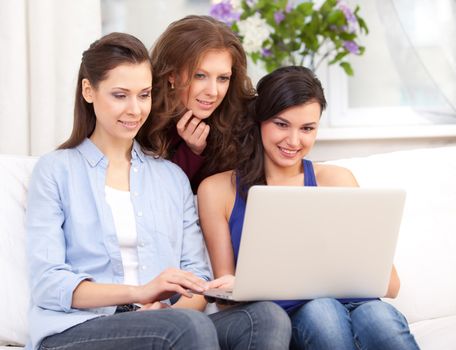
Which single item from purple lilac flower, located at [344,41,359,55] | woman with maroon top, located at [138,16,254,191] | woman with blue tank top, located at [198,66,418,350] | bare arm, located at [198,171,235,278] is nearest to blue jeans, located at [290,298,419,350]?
woman with blue tank top, located at [198,66,418,350]

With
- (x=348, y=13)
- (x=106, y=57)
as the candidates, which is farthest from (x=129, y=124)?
(x=348, y=13)

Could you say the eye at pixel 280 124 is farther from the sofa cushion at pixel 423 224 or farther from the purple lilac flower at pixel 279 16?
the purple lilac flower at pixel 279 16

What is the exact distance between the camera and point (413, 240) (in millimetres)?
2031

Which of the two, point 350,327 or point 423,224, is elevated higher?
point 423,224

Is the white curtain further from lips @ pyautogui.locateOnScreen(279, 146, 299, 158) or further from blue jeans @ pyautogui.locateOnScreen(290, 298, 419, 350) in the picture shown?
blue jeans @ pyautogui.locateOnScreen(290, 298, 419, 350)

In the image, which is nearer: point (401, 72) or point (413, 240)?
point (413, 240)

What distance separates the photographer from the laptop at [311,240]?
142 cm

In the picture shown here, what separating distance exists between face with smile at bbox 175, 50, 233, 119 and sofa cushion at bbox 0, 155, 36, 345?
0.43 m

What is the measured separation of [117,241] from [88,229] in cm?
7

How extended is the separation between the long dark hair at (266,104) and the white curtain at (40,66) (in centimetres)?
65

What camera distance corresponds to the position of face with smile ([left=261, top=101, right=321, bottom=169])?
72.3 inches

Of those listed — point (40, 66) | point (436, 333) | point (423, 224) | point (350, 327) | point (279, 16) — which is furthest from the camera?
point (279, 16)

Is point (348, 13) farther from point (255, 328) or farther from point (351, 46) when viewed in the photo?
point (255, 328)

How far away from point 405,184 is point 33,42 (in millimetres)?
1158
